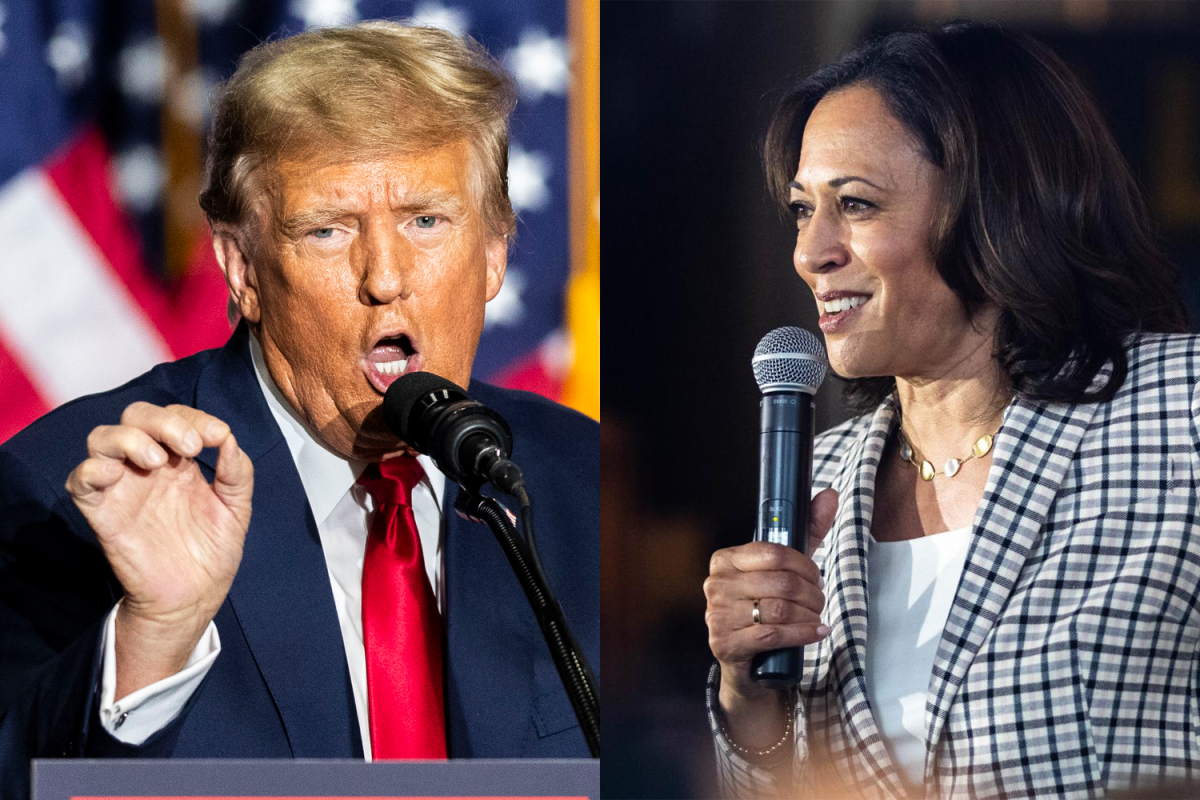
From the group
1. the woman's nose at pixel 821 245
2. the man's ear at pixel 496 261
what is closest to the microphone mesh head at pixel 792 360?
the woman's nose at pixel 821 245

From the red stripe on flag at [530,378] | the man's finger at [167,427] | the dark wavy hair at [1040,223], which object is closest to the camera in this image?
the man's finger at [167,427]

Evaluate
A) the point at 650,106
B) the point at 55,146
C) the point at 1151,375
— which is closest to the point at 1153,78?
the point at 1151,375

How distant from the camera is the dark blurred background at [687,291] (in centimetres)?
222

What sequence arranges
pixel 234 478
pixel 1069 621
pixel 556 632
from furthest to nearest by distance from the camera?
pixel 1069 621 → pixel 234 478 → pixel 556 632

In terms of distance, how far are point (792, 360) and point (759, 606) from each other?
0.45 meters

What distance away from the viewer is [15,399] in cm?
227

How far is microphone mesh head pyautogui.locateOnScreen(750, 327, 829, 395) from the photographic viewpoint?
2.20m

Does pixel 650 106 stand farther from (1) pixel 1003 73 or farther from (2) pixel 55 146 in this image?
(2) pixel 55 146

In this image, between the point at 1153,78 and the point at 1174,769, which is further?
the point at 1153,78

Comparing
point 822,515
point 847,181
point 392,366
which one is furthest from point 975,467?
point 392,366

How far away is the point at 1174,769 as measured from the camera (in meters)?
2.01

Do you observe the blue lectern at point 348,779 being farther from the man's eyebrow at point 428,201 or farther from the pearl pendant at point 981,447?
the man's eyebrow at point 428,201

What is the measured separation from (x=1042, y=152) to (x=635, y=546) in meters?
1.01

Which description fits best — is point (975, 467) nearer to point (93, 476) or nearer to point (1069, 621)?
point (1069, 621)
